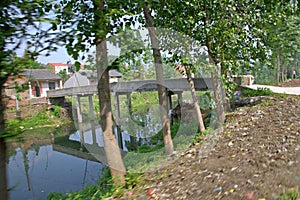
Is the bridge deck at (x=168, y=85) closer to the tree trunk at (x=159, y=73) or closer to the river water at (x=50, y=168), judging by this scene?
the tree trunk at (x=159, y=73)

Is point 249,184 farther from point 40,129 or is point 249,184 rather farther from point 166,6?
point 40,129

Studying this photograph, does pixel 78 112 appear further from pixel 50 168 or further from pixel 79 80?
pixel 50 168

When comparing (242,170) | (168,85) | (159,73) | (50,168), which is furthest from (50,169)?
(242,170)

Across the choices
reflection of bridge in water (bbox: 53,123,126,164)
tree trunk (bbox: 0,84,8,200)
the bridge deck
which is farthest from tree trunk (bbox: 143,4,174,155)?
reflection of bridge in water (bbox: 53,123,126,164)

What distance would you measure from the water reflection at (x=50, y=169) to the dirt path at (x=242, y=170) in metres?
3.32

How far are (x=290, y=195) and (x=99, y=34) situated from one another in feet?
7.14

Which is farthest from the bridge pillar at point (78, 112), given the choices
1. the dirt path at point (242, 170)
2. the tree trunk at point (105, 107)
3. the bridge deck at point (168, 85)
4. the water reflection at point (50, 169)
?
the tree trunk at point (105, 107)

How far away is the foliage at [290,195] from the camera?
2.11 metres

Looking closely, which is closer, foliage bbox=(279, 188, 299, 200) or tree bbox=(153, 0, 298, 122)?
foliage bbox=(279, 188, 299, 200)

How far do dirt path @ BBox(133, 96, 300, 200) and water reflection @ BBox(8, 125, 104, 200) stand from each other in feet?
10.9

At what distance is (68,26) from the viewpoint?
6.38 ft

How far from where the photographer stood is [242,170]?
118 inches

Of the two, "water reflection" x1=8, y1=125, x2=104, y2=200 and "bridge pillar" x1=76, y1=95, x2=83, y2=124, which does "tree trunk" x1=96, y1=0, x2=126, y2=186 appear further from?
"bridge pillar" x1=76, y1=95, x2=83, y2=124

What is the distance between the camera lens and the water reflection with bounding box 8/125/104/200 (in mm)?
7391
